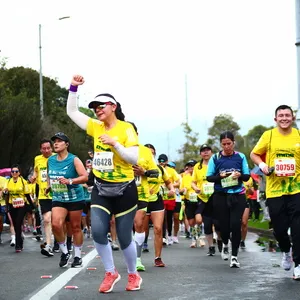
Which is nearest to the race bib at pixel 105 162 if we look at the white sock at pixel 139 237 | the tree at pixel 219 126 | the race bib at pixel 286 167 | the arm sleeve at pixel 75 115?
the arm sleeve at pixel 75 115

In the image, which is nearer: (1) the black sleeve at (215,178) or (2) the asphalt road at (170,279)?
(2) the asphalt road at (170,279)

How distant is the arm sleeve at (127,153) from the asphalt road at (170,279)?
139cm

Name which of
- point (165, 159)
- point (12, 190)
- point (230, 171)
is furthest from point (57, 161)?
point (12, 190)

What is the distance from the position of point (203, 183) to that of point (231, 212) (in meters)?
3.73

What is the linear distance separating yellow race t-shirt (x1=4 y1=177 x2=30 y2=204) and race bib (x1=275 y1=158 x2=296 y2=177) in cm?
913

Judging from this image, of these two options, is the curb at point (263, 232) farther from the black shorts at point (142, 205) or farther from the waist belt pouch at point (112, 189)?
the waist belt pouch at point (112, 189)

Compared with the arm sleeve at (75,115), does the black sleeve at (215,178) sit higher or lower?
lower

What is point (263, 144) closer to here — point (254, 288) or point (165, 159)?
point (254, 288)

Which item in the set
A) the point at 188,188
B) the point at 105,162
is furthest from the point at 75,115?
the point at 188,188

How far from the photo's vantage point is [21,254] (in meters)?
16.2

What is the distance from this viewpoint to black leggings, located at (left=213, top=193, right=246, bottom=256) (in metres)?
12.3

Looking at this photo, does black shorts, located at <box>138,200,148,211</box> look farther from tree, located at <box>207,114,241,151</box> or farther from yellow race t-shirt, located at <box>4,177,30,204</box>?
tree, located at <box>207,114,241,151</box>

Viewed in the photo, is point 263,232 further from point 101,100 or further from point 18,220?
point 101,100

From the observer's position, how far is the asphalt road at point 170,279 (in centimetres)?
877
